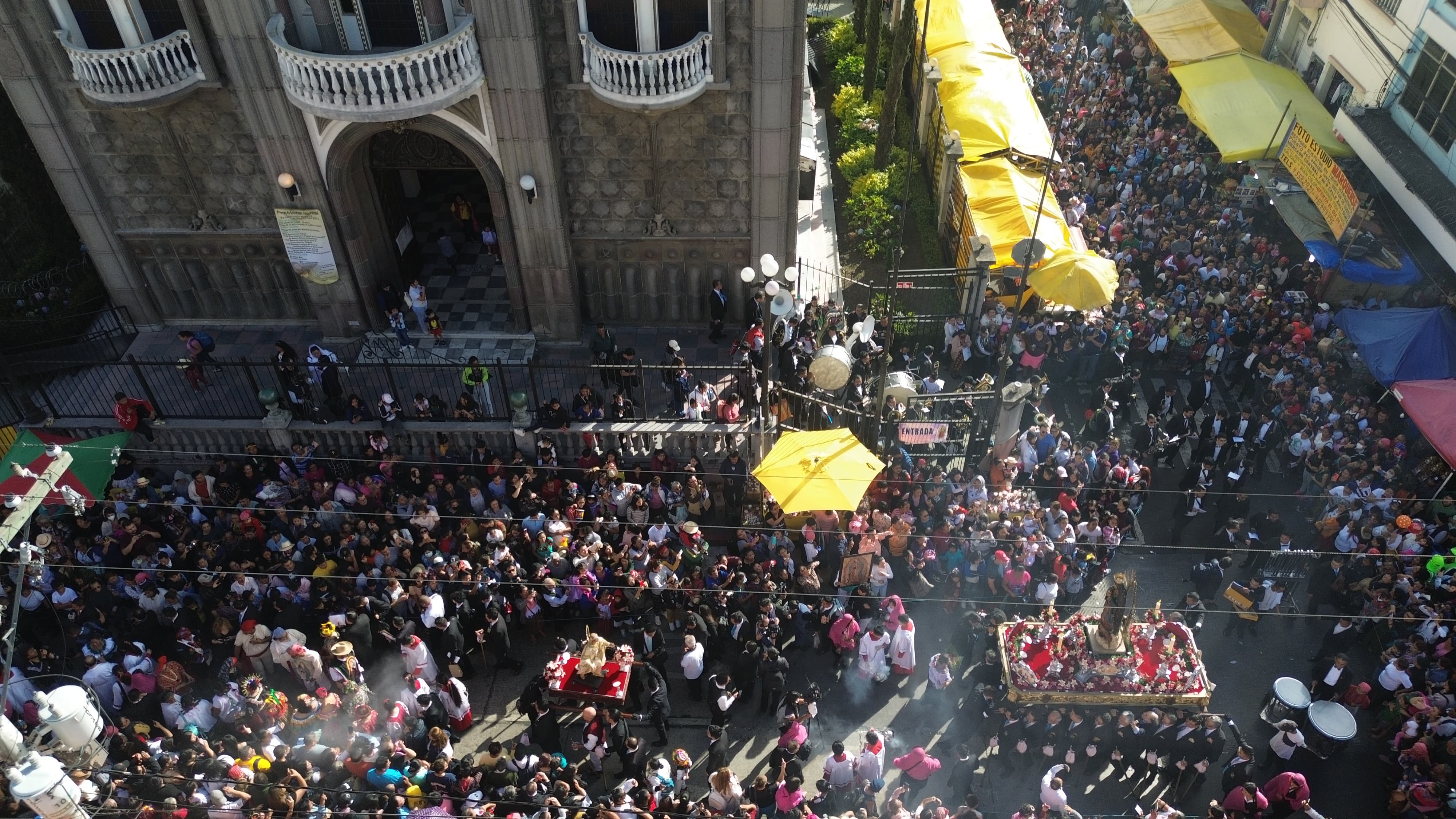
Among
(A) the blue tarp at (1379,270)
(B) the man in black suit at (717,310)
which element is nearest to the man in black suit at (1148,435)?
(A) the blue tarp at (1379,270)

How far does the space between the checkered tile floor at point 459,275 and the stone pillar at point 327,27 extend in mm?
6289

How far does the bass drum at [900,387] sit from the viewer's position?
20609mm

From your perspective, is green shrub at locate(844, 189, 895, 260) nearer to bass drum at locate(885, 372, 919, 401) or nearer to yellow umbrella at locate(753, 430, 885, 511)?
bass drum at locate(885, 372, 919, 401)

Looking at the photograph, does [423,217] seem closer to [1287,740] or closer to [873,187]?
[873,187]

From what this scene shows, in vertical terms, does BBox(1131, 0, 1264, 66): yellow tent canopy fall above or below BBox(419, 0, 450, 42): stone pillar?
below

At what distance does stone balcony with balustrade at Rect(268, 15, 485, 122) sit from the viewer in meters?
19.1

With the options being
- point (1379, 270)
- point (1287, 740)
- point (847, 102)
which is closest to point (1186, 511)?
point (1287, 740)

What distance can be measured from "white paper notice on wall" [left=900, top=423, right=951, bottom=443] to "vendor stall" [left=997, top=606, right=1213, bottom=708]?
4.29 meters

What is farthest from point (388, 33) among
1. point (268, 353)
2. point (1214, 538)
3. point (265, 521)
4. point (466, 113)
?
point (1214, 538)

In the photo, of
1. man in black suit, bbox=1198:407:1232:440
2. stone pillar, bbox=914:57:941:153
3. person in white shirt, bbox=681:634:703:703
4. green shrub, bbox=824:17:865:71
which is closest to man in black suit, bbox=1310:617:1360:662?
man in black suit, bbox=1198:407:1232:440

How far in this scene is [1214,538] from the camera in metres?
19.9

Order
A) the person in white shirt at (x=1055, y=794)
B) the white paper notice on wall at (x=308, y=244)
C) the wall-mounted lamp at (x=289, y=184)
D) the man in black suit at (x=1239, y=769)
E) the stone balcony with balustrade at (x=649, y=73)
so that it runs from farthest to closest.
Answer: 1. the white paper notice on wall at (x=308, y=244)
2. the wall-mounted lamp at (x=289, y=184)
3. the stone balcony with balustrade at (x=649, y=73)
4. the man in black suit at (x=1239, y=769)
5. the person in white shirt at (x=1055, y=794)

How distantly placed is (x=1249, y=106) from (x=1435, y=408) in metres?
11.4

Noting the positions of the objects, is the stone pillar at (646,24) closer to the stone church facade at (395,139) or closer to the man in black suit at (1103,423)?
the stone church facade at (395,139)
